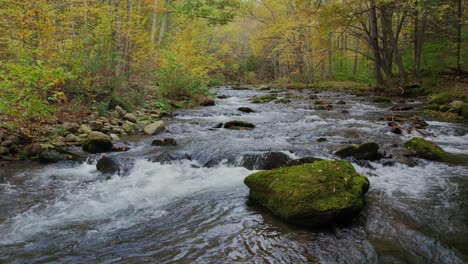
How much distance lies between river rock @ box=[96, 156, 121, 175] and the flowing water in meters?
0.23

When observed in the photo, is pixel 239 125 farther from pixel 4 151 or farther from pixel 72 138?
pixel 4 151

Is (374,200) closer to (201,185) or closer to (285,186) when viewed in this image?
(285,186)

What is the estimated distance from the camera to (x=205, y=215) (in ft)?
14.6

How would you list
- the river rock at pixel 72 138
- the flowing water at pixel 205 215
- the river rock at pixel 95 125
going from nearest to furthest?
the flowing water at pixel 205 215, the river rock at pixel 72 138, the river rock at pixel 95 125

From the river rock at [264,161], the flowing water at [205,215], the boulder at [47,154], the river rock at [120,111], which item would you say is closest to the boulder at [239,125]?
the flowing water at [205,215]

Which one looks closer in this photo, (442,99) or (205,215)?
(205,215)

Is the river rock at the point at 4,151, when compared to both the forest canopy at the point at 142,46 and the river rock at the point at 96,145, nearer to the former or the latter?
the forest canopy at the point at 142,46

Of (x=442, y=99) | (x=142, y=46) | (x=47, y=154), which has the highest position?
Result: (x=142, y=46)

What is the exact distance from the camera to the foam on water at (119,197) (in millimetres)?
4211

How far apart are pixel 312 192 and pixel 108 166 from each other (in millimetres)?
4027

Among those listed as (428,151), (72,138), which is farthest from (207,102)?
(428,151)

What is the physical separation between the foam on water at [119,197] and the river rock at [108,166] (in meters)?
0.18

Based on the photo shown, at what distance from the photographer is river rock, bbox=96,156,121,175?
250 inches

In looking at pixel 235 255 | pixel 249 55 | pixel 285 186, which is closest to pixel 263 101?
pixel 285 186
